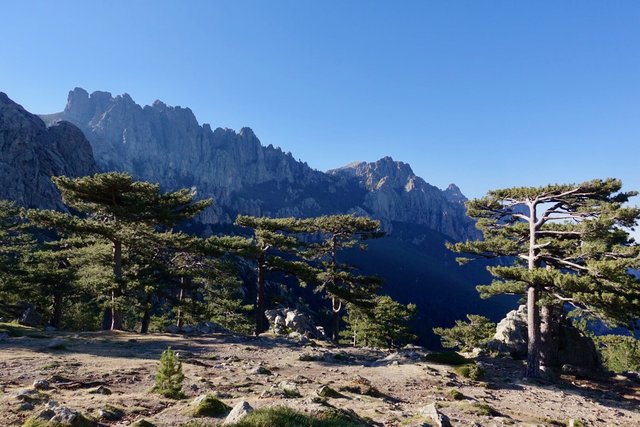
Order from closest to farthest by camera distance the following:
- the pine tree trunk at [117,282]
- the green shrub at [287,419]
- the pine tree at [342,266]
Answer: the green shrub at [287,419], the pine tree trunk at [117,282], the pine tree at [342,266]

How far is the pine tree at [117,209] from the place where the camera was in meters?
25.1

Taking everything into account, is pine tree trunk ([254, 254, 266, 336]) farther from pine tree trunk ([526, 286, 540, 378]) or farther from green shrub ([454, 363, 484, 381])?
pine tree trunk ([526, 286, 540, 378])

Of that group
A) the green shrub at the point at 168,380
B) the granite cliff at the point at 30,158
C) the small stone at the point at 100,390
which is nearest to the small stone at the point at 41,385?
the small stone at the point at 100,390

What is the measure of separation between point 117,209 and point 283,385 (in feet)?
63.9

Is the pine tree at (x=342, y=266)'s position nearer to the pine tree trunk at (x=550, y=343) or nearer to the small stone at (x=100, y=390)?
the pine tree trunk at (x=550, y=343)

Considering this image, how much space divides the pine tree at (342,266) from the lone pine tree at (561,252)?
9.94 m

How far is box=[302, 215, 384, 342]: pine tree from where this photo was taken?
107 feet

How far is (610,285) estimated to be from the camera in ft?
60.2

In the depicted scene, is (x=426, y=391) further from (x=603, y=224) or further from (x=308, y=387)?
(x=603, y=224)

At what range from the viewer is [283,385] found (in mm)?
13305

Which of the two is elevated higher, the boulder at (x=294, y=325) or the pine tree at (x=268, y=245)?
the pine tree at (x=268, y=245)

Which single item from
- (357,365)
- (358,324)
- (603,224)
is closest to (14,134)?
(358,324)

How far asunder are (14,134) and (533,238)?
540ft

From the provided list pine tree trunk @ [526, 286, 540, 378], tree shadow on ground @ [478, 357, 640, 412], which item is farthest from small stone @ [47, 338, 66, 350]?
pine tree trunk @ [526, 286, 540, 378]
